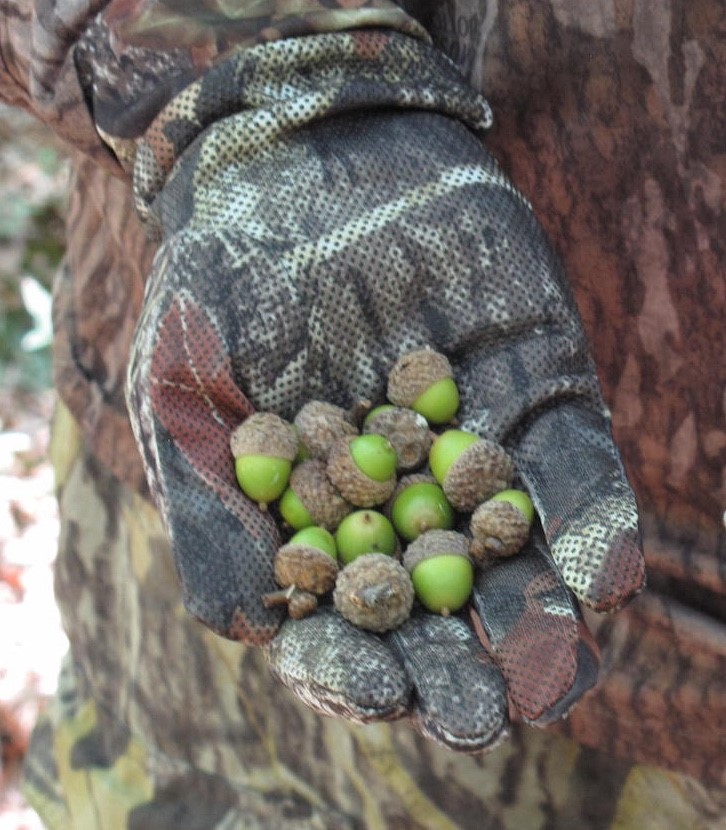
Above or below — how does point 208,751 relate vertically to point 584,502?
below

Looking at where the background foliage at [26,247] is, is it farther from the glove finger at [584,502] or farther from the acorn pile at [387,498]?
the glove finger at [584,502]

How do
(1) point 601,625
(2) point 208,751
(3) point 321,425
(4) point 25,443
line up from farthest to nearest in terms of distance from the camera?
(4) point 25,443, (2) point 208,751, (1) point 601,625, (3) point 321,425

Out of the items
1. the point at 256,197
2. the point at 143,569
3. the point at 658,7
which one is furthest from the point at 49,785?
the point at 658,7

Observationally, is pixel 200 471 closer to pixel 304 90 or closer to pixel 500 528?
pixel 500 528

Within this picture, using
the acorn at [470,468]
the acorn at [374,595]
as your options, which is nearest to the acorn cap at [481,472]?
the acorn at [470,468]

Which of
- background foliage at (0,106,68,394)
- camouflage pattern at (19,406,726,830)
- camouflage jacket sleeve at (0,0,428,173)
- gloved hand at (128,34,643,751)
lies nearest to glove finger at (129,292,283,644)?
gloved hand at (128,34,643,751)

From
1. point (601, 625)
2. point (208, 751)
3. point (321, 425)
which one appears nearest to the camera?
point (321, 425)

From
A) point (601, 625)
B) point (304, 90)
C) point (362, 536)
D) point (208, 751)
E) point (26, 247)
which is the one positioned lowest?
point (26, 247)

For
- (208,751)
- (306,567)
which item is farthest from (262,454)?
(208,751)
